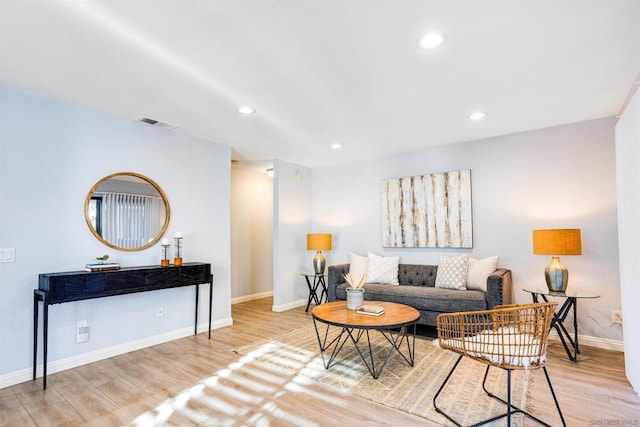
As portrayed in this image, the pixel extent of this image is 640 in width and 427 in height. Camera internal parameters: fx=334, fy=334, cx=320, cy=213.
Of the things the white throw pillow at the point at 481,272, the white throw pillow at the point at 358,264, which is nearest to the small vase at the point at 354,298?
the white throw pillow at the point at 481,272

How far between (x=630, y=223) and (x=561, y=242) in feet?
2.80

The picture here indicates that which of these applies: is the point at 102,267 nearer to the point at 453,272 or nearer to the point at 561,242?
the point at 453,272

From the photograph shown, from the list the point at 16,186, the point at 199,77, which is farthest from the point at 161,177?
the point at 199,77

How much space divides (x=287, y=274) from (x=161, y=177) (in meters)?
2.44

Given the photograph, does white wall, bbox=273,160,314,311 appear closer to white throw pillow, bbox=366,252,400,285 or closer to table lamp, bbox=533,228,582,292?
white throw pillow, bbox=366,252,400,285

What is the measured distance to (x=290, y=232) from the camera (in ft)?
17.8

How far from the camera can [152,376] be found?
278 cm

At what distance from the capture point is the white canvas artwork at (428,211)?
4.29m

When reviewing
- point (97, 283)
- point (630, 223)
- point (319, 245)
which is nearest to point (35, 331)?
point (97, 283)

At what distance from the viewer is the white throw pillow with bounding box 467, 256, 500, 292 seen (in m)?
3.75

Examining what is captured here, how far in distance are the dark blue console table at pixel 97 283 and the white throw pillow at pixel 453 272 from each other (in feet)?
9.49

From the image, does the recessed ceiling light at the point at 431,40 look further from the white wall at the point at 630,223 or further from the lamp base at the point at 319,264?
the lamp base at the point at 319,264

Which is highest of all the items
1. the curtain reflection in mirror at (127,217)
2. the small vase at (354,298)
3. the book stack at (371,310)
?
the curtain reflection in mirror at (127,217)

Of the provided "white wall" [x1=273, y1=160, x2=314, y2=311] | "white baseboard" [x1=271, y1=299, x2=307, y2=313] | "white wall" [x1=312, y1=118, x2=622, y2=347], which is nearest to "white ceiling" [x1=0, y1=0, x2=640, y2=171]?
"white wall" [x1=312, y1=118, x2=622, y2=347]
